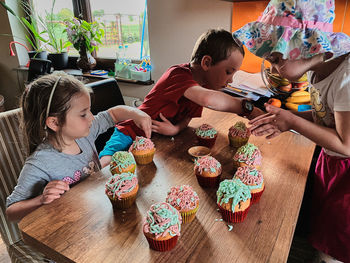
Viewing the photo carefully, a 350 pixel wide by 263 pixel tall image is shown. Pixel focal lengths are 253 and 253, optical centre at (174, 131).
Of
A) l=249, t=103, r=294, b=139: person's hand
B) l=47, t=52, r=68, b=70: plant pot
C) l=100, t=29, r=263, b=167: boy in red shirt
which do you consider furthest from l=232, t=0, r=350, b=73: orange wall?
l=47, t=52, r=68, b=70: plant pot

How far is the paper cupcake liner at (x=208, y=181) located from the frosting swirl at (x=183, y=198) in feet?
0.40

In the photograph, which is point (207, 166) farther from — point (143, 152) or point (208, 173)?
point (143, 152)

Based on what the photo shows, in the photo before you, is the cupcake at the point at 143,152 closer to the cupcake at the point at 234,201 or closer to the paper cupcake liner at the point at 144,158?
the paper cupcake liner at the point at 144,158

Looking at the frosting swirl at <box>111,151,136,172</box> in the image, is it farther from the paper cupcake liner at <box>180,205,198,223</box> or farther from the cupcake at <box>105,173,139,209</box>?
the paper cupcake liner at <box>180,205,198,223</box>

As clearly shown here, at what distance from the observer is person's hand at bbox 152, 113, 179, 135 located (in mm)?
1438

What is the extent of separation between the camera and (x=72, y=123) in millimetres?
1196

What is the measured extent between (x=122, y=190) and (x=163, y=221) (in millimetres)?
194

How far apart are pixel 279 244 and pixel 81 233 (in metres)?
0.60

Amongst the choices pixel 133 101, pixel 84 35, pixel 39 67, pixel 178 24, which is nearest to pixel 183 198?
pixel 178 24

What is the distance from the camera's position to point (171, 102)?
5.04ft

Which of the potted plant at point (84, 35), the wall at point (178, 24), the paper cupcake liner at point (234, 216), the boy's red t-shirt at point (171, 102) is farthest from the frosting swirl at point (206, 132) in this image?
the potted plant at point (84, 35)

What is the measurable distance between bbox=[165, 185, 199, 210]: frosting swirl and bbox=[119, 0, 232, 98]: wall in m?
2.08

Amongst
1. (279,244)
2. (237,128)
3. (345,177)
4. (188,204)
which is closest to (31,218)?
(188,204)

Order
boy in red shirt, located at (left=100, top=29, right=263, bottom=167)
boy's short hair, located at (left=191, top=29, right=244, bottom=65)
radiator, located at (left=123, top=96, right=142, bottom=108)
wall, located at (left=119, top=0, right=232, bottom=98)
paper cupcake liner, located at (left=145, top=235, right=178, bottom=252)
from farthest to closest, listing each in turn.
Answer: radiator, located at (left=123, top=96, right=142, bottom=108), wall, located at (left=119, top=0, right=232, bottom=98), boy's short hair, located at (left=191, top=29, right=244, bottom=65), boy in red shirt, located at (left=100, top=29, right=263, bottom=167), paper cupcake liner, located at (left=145, top=235, right=178, bottom=252)
